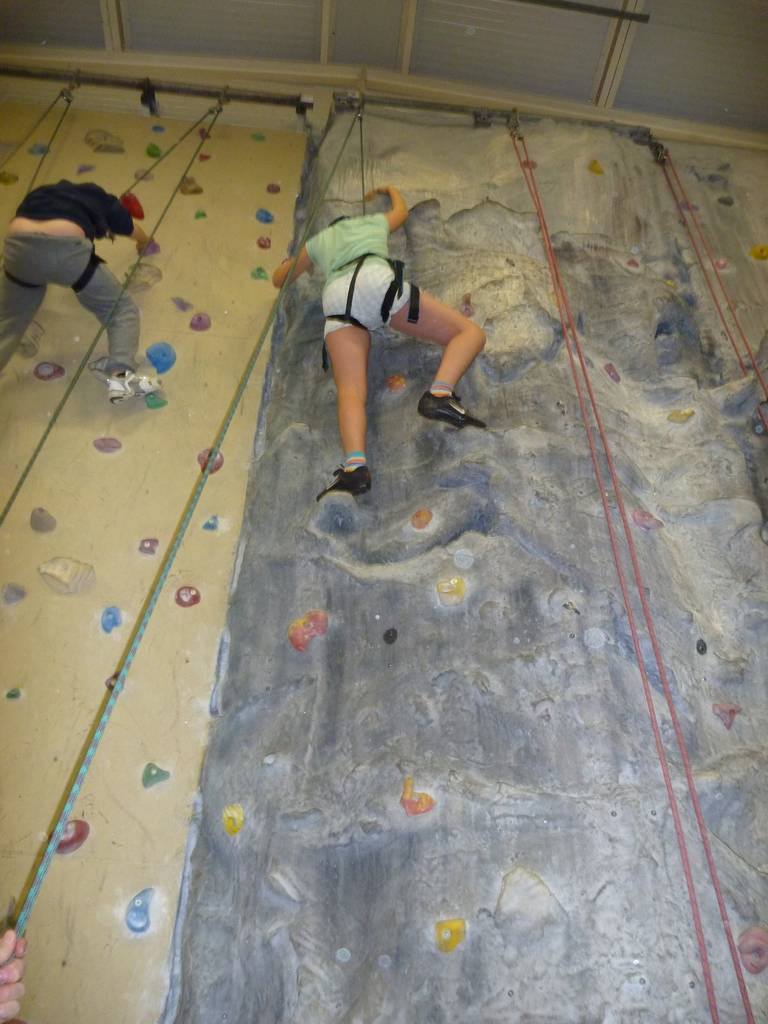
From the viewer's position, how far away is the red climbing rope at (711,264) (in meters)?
2.99

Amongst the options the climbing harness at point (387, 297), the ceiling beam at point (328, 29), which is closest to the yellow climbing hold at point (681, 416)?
the climbing harness at point (387, 297)

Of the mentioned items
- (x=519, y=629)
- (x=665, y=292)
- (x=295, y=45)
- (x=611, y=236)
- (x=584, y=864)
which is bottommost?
(x=584, y=864)

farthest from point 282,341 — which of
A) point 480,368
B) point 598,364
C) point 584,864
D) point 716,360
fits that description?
point 584,864

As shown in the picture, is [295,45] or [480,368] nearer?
[480,368]

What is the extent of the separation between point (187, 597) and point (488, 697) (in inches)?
37.3

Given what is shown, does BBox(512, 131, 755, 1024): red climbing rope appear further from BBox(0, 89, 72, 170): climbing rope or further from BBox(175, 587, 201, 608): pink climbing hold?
BBox(0, 89, 72, 170): climbing rope

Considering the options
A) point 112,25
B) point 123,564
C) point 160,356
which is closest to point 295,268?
point 160,356

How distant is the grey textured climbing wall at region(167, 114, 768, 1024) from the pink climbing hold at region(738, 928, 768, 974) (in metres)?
0.02

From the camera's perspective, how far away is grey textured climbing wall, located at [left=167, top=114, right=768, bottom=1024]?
171 centimetres

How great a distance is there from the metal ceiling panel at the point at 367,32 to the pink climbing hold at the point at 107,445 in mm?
2417

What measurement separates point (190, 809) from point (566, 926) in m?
0.93

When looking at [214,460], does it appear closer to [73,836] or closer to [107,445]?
[107,445]

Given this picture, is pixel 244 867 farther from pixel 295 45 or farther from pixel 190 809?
pixel 295 45

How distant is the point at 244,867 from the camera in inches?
76.4
